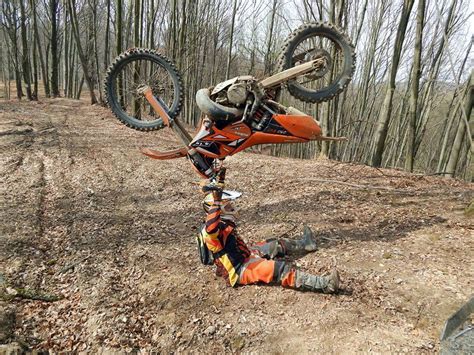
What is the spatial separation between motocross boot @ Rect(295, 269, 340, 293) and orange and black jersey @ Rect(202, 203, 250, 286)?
671 millimetres

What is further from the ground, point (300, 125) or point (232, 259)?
point (300, 125)

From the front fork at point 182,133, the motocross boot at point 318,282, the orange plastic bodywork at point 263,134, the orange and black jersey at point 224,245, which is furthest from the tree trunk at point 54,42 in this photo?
the motocross boot at point 318,282

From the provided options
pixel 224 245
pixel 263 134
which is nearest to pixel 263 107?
pixel 263 134

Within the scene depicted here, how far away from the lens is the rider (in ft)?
11.7

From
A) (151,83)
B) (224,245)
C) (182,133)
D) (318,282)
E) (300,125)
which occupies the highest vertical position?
(151,83)

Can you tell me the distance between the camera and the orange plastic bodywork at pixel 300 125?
3.78m

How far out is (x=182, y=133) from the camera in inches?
165

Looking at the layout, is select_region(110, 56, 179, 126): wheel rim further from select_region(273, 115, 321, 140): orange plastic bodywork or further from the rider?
select_region(273, 115, 321, 140): orange plastic bodywork

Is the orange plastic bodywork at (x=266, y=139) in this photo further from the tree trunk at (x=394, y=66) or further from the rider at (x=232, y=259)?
the tree trunk at (x=394, y=66)

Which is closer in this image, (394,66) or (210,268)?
(210,268)

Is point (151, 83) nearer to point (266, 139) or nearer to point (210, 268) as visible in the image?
point (266, 139)

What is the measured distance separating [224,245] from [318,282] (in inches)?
43.5

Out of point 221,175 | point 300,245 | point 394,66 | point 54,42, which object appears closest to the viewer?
point 221,175

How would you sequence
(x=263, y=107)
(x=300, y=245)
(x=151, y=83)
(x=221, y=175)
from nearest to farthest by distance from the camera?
(x=263, y=107) → (x=221, y=175) → (x=300, y=245) → (x=151, y=83)
